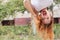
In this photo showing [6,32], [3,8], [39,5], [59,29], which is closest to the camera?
[39,5]

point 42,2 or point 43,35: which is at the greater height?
point 42,2

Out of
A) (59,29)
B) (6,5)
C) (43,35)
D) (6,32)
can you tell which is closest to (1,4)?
(6,5)

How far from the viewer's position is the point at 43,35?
864 mm

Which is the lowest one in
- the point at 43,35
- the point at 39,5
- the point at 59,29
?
the point at 59,29

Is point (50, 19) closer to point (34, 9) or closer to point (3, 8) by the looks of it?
point (34, 9)

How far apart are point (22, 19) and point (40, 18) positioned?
7.20m

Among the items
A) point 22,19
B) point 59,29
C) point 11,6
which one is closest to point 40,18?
point 11,6

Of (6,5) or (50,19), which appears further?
(6,5)

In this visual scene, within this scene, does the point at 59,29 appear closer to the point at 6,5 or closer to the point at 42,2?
the point at 6,5

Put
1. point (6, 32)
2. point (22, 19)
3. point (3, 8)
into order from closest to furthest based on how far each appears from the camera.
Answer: point (3, 8) < point (6, 32) < point (22, 19)

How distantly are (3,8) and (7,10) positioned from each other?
0.64ft

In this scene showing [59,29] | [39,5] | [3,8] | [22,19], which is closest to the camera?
[39,5]

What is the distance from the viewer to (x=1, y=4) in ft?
18.1

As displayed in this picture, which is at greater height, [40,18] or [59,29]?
[40,18]
